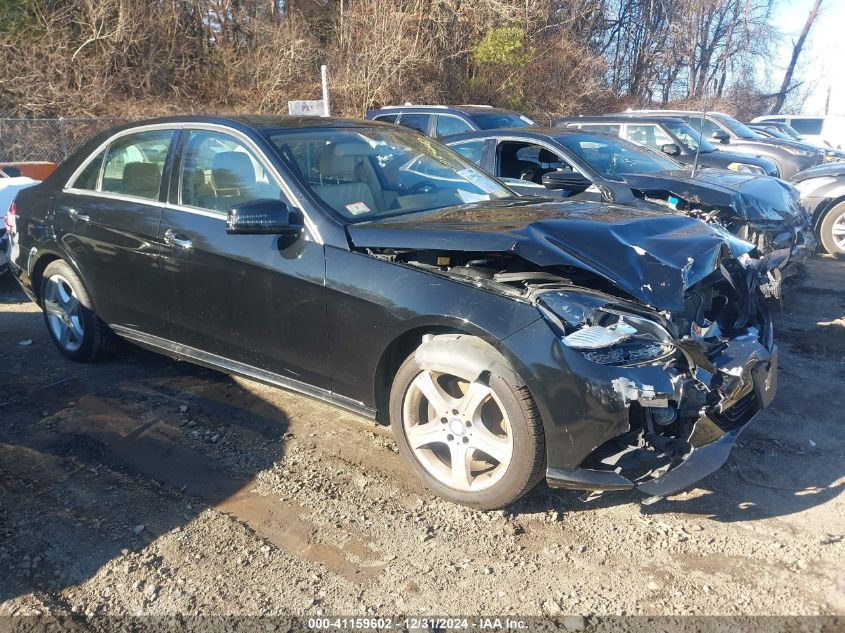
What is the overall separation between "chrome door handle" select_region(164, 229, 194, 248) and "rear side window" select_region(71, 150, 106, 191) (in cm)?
106

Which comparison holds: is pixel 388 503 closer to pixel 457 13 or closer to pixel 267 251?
pixel 267 251

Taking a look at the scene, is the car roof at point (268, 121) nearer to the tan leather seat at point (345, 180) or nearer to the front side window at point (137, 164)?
the front side window at point (137, 164)

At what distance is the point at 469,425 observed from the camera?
3193mm

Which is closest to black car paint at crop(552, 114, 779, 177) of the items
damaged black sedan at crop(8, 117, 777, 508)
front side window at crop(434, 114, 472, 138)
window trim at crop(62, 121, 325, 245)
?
front side window at crop(434, 114, 472, 138)

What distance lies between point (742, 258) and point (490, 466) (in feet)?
6.40

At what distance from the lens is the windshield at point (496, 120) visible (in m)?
10.1

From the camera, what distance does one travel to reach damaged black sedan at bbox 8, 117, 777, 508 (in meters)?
2.96

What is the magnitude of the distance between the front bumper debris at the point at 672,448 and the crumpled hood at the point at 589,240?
1.25 feet

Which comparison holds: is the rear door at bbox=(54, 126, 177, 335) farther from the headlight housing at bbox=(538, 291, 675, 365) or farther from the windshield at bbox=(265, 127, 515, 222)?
the headlight housing at bbox=(538, 291, 675, 365)

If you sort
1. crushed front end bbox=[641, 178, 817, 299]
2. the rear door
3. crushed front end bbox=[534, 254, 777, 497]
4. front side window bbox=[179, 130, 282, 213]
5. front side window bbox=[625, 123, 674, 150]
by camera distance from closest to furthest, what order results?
crushed front end bbox=[534, 254, 777, 497]
front side window bbox=[179, 130, 282, 213]
the rear door
crushed front end bbox=[641, 178, 817, 299]
front side window bbox=[625, 123, 674, 150]

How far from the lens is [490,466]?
326 centimetres

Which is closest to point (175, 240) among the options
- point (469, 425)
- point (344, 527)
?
point (344, 527)

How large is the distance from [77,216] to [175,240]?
1.13m

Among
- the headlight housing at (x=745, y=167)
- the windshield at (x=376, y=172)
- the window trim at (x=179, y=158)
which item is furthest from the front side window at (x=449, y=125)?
the window trim at (x=179, y=158)
